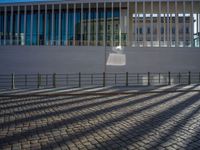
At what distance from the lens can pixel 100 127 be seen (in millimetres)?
5637

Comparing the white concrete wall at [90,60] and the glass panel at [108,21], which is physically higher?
the glass panel at [108,21]

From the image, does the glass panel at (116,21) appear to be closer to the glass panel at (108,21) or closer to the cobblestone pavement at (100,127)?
the glass panel at (108,21)

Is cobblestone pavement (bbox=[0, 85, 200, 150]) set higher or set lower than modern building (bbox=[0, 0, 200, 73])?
lower

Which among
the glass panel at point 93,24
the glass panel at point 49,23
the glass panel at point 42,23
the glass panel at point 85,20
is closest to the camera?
the glass panel at point 93,24

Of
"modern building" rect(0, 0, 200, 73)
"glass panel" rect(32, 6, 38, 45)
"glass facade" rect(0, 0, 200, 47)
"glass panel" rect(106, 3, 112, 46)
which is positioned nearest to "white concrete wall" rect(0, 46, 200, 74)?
"modern building" rect(0, 0, 200, 73)

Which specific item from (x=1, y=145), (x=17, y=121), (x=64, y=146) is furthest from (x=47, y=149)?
(x=17, y=121)

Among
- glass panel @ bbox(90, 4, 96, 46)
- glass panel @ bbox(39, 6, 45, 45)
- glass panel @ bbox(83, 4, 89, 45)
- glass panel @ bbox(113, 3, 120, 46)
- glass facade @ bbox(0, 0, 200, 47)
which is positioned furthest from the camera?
glass panel @ bbox(39, 6, 45, 45)

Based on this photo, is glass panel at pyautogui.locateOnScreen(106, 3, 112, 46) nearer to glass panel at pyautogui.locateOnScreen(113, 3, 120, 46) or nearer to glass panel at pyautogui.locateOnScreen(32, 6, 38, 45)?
glass panel at pyautogui.locateOnScreen(113, 3, 120, 46)

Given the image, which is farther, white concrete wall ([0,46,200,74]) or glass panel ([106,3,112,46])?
glass panel ([106,3,112,46])

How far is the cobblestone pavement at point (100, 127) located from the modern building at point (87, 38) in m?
15.7

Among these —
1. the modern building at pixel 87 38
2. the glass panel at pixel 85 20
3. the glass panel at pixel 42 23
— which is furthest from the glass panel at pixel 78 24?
the glass panel at pixel 42 23

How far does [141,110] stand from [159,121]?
1.46 meters

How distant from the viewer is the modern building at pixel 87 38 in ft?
77.1

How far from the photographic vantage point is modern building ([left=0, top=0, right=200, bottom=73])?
23.5 m
